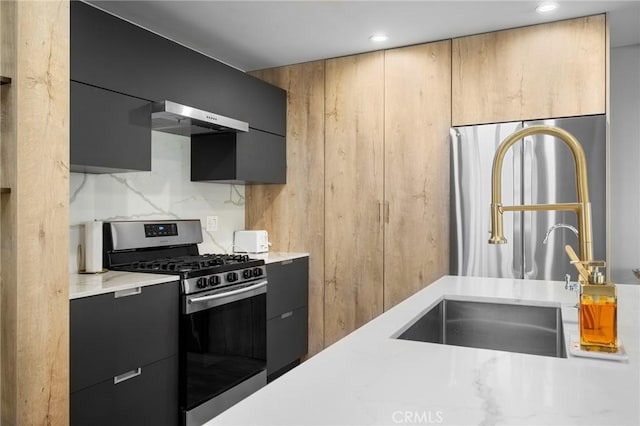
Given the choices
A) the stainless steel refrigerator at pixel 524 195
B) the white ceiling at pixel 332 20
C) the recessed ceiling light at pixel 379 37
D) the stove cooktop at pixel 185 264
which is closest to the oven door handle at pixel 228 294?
the stove cooktop at pixel 185 264

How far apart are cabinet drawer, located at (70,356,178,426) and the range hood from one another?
1.34m

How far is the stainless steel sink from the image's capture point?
1477 mm

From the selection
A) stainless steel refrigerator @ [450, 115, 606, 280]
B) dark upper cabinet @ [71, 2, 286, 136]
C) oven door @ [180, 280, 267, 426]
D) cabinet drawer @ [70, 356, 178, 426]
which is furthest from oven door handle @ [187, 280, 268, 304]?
stainless steel refrigerator @ [450, 115, 606, 280]

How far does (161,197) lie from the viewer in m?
3.20

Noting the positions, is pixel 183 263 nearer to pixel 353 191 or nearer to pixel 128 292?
pixel 128 292

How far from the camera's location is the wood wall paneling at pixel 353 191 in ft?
11.5

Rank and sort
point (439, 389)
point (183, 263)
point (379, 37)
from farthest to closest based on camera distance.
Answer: point (379, 37) → point (183, 263) → point (439, 389)

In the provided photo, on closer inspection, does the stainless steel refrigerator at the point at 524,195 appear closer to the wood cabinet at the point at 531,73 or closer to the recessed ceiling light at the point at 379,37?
the wood cabinet at the point at 531,73

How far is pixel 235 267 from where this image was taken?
2.85 meters

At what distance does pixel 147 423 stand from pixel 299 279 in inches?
62.6

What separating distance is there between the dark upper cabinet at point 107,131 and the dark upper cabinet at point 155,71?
0.06 metres

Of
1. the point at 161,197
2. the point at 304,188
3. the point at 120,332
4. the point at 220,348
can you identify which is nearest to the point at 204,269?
the point at 220,348

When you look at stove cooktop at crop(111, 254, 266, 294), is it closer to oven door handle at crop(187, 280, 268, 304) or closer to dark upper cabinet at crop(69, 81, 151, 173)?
oven door handle at crop(187, 280, 268, 304)

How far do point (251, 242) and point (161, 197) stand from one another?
800 mm
